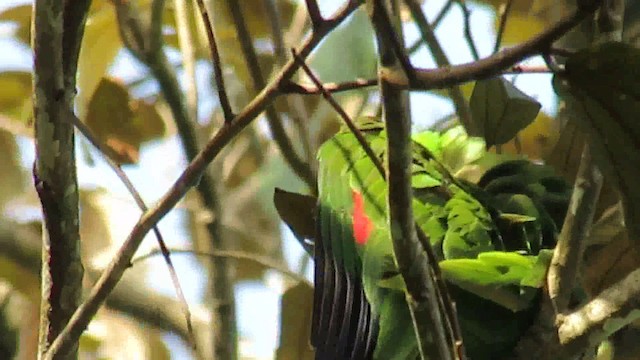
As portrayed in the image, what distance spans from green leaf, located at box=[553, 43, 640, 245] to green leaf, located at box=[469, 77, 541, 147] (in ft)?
1.29

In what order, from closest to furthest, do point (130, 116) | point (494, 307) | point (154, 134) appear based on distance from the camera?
point (494, 307)
point (130, 116)
point (154, 134)

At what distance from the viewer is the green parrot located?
787 millimetres

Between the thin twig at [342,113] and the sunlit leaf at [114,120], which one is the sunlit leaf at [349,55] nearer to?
the sunlit leaf at [114,120]

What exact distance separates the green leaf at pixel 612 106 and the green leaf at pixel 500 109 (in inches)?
15.4

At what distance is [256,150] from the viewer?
1793 millimetres

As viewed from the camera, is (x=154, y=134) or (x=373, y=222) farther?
(x=154, y=134)

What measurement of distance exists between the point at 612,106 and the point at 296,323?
766 mm

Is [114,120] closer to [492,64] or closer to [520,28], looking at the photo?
[520,28]

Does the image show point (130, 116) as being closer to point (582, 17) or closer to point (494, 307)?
point (494, 307)

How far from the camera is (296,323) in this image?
1.25m

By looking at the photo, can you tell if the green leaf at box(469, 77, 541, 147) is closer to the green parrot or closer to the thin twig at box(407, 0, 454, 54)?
the green parrot

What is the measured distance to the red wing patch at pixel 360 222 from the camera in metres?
0.90

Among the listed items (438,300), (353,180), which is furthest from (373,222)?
(438,300)

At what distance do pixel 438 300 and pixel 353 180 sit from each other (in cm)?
36
